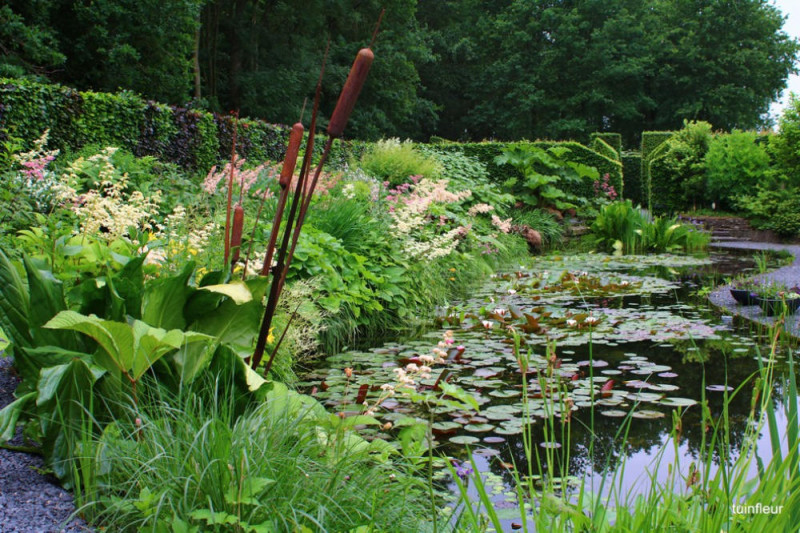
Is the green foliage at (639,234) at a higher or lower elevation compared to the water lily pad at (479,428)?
higher

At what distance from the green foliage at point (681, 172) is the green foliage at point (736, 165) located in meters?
0.60

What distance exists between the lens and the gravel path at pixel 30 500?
149 cm

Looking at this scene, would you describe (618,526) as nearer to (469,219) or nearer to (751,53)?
(469,219)

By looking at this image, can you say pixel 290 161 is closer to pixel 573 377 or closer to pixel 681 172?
pixel 573 377

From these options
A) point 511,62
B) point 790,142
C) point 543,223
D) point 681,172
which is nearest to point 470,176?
point 543,223

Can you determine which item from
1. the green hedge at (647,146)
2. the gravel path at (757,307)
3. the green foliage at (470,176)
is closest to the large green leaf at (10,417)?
the gravel path at (757,307)

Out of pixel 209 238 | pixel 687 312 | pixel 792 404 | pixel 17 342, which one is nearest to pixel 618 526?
pixel 792 404

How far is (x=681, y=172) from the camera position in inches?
662

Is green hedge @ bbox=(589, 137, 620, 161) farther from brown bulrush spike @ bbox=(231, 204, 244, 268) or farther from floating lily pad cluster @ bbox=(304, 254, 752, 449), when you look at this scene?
brown bulrush spike @ bbox=(231, 204, 244, 268)

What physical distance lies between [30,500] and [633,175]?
24603mm

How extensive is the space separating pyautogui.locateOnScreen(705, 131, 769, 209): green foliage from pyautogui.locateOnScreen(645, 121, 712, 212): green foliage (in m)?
0.60

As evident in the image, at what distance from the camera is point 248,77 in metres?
21.1

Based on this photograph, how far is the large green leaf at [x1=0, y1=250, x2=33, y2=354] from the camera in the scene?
1.95 metres

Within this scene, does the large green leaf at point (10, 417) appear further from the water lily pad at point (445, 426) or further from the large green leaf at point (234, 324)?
the water lily pad at point (445, 426)
